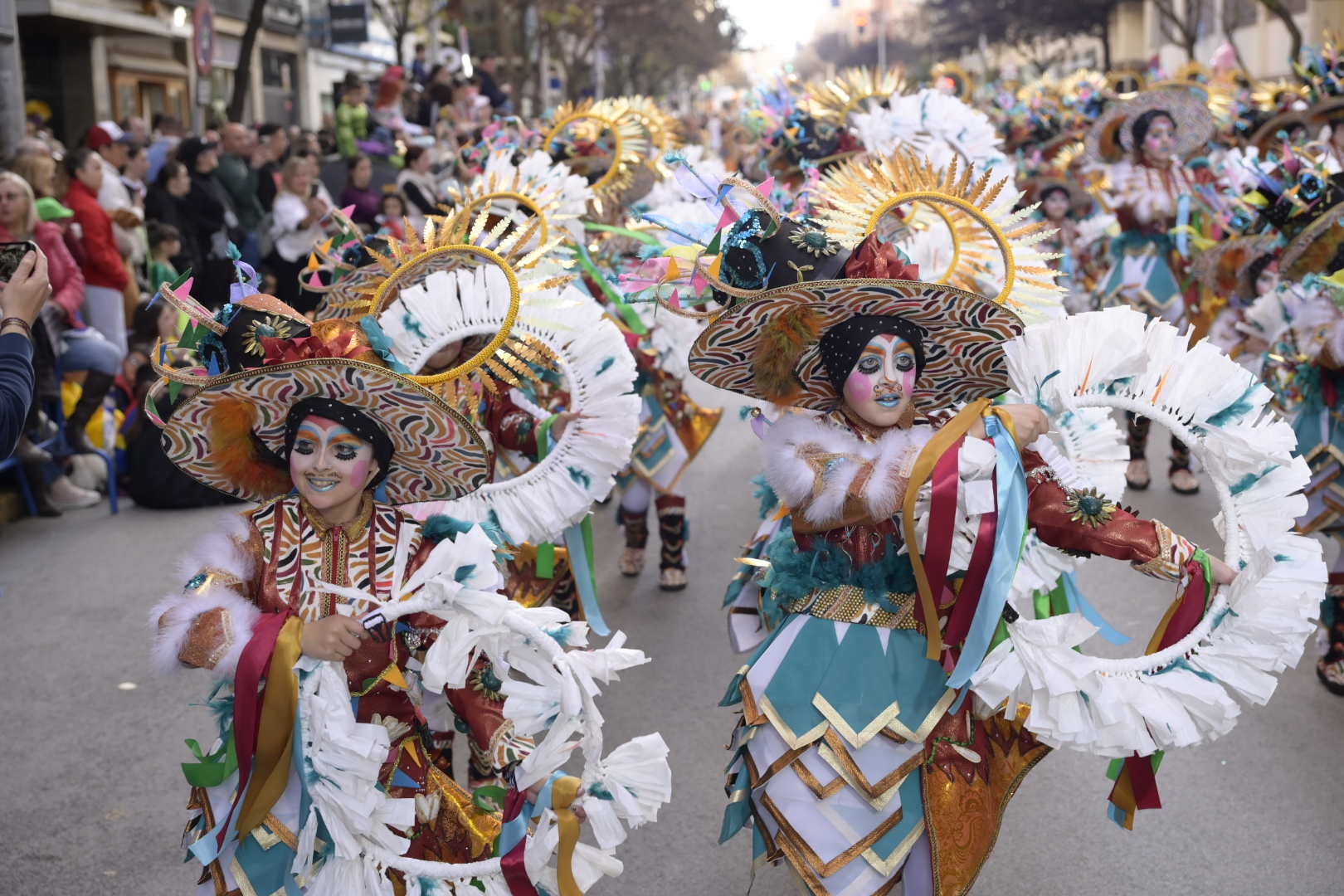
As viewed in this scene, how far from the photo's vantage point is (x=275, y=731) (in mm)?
2779

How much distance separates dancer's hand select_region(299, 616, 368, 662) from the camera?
109 inches

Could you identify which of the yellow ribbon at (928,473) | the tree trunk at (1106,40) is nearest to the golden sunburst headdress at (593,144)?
the yellow ribbon at (928,473)

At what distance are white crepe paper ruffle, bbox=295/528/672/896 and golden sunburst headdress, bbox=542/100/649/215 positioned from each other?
494cm

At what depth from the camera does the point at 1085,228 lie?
1057cm

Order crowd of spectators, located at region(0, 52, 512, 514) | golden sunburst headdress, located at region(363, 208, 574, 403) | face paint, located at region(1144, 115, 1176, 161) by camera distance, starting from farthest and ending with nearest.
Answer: face paint, located at region(1144, 115, 1176, 161) → crowd of spectators, located at region(0, 52, 512, 514) → golden sunburst headdress, located at region(363, 208, 574, 403)

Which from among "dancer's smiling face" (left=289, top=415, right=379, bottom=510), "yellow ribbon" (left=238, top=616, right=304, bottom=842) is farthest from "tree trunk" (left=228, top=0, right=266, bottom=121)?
"yellow ribbon" (left=238, top=616, right=304, bottom=842)

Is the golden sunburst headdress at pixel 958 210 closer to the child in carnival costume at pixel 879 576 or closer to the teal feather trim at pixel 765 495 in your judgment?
the child in carnival costume at pixel 879 576

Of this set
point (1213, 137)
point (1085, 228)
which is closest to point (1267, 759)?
point (1085, 228)

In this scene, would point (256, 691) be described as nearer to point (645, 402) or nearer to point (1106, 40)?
point (645, 402)

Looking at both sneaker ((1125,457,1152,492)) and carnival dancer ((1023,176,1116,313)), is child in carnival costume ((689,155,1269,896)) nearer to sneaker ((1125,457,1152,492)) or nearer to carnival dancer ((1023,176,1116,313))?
sneaker ((1125,457,1152,492))

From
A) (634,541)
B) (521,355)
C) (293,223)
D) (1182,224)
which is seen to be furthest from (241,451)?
(293,223)

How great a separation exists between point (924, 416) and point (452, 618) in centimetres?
131

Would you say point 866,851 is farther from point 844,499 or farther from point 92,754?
point 92,754

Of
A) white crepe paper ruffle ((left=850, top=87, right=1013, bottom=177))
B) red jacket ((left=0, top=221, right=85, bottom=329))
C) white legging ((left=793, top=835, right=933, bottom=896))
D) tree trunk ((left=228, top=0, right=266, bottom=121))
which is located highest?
tree trunk ((left=228, top=0, right=266, bottom=121))
